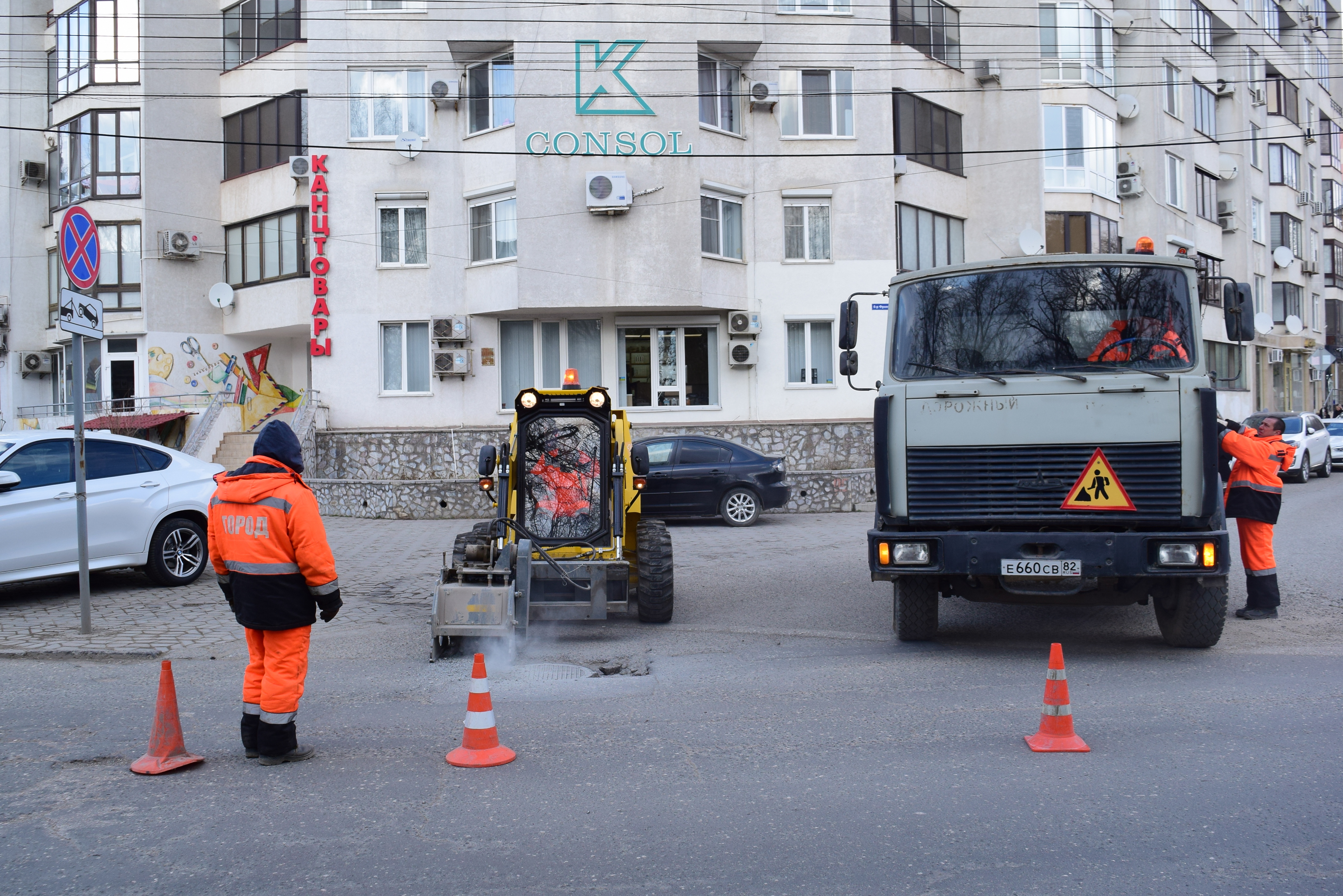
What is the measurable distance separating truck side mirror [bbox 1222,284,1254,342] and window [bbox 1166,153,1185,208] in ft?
94.7

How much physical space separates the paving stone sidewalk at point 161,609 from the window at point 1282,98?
42458 millimetres

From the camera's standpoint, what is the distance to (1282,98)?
4434 centimetres

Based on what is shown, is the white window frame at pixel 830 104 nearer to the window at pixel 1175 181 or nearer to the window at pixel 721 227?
the window at pixel 721 227

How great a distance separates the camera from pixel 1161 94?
33.9m

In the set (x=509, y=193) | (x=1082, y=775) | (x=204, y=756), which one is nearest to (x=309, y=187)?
(x=509, y=193)

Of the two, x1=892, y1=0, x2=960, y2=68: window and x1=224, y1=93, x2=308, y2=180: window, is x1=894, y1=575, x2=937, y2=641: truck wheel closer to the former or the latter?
x1=892, y1=0, x2=960, y2=68: window

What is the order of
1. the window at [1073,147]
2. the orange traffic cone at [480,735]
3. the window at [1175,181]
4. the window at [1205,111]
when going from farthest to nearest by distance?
the window at [1205,111] → the window at [1175,181] → the window at [1073,147] → the orange traffic cone at [480,735]

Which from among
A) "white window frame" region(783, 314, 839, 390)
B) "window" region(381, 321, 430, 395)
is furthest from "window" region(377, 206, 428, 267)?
"white window frame" region(783, 314, 839, 390)

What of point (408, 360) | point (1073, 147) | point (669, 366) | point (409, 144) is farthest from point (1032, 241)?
point (408, 360)

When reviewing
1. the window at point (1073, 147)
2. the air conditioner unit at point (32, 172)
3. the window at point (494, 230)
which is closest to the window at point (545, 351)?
the window at point (494, 230)

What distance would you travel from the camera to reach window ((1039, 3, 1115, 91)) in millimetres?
29391

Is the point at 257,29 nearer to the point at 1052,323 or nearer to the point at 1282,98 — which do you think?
the point at 1052,323

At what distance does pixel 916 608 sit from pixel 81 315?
7428 mm

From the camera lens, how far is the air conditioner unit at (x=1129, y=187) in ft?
102
